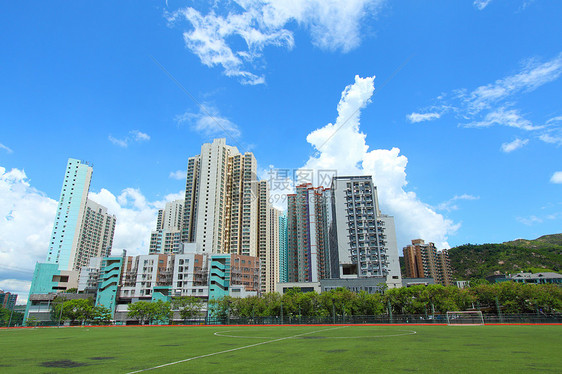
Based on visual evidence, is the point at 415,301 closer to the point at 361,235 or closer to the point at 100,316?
the point at 361,235

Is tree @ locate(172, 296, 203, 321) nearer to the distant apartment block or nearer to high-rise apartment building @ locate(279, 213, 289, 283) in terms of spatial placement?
high-rise apartment building @ locate(279, 213, 289, 283)

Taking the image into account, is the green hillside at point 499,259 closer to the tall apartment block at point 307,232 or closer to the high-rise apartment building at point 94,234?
the tall apartment block at point 307,232

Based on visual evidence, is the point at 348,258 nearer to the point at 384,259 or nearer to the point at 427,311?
the point at 384,259

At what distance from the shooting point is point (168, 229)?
479ft

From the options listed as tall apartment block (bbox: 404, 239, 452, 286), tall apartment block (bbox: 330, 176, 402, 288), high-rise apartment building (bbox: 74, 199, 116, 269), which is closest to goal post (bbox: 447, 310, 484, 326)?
tall apartment block (bbox: 330, 176, 402, 288)

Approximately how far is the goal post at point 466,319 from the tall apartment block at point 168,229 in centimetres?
11248

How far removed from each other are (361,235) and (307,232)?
55.0 metres

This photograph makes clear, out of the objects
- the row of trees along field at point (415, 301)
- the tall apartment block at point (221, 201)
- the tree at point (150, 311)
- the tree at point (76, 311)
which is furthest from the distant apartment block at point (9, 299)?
the row of trees along field at point (415, 301)

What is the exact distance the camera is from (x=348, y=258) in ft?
330

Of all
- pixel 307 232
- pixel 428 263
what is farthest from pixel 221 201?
pixel 428 263

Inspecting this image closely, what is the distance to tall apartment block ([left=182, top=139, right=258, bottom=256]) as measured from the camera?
121 m

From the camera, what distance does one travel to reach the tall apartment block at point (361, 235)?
98.6 meters

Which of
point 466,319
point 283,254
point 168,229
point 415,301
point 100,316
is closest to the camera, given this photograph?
point 466,319

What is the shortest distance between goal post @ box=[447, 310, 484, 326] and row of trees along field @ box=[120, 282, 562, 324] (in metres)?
8.62
